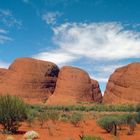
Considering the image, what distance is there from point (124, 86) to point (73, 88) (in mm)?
12817

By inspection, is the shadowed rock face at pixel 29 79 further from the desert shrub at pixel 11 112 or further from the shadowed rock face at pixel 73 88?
the desert shrub at pixel 11 112

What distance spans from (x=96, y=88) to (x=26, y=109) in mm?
78231

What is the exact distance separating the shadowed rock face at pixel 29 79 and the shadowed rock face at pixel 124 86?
15.6 metres

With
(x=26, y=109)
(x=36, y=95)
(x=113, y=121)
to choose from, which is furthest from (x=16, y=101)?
(x=36, y=95)

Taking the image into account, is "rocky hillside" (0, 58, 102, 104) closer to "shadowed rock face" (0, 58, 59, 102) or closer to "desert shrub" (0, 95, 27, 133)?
"shadowed rock face" (0, 58, 59, 102)

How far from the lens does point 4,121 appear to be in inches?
997

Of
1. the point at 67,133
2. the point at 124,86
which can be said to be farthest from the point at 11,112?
the point at 124,86

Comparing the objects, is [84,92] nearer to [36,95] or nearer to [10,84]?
[36,95]

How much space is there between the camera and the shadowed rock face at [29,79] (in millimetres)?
95938

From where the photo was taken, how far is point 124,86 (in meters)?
97.1

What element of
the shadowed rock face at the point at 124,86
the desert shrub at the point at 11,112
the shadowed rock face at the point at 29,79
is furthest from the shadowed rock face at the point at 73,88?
the desert shrub at the point at 11,112

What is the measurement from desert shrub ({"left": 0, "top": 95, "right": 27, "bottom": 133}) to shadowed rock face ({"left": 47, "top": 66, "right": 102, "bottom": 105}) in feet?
225

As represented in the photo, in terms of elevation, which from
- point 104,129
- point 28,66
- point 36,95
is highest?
point 28,66

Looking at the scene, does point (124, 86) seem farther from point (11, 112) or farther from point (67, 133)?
point (11, 112)
